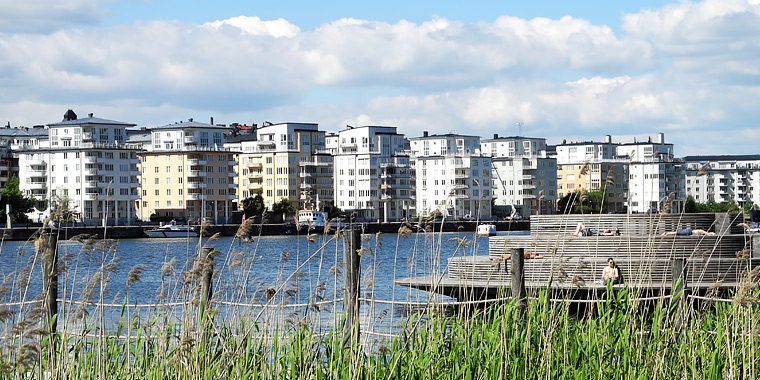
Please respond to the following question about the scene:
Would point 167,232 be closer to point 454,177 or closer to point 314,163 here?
point 314,163

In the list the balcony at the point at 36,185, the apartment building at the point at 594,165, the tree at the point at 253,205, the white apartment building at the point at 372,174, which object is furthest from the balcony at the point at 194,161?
the apartment building at the point at 594,165

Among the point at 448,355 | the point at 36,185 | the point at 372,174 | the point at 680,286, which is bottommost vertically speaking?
the point at 448,355

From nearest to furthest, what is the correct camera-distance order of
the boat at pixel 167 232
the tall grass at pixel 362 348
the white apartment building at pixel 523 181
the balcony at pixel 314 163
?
the tall grass at pixel 362 348 < the boat at pixel 167 232 < the balcony at pixel 314 163 < the white apartment building at pixel 523 181

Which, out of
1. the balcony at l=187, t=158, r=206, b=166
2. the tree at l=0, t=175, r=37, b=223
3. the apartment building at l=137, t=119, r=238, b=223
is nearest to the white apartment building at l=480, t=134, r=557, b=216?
the apartment building at l=137, t=119, r=238, b=223

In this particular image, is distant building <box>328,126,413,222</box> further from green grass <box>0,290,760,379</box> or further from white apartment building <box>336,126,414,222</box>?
green grass <box>0,290,760,379</box>

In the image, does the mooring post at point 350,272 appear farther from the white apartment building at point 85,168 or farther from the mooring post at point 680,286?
the white apartment building at point 85,168

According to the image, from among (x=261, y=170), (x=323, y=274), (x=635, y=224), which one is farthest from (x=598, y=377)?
(x=261, y=170)

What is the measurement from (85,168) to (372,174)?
36.4 meters

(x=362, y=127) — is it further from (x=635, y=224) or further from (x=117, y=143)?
(x=635, y=224)

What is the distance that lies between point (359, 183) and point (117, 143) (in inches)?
1233

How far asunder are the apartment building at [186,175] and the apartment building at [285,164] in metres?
3.06

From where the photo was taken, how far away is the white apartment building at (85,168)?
353ft

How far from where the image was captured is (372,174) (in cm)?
13050

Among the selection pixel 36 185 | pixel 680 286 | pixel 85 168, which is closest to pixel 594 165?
pixel 85 168
